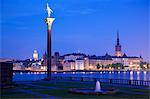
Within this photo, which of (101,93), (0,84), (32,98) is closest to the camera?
(32,98)

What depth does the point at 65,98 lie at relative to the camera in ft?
93.0

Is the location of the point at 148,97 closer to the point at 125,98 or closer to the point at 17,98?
the point at 125,98

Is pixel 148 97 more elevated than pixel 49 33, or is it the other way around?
pixel 49 33

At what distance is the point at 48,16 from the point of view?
59.5 meters

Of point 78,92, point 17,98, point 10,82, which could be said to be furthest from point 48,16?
point 17,98

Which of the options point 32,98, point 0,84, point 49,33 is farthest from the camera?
point 49,33

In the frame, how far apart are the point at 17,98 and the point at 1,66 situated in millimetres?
12802

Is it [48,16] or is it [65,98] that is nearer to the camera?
[65,98]

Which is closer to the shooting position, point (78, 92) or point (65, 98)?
point (65, 98)

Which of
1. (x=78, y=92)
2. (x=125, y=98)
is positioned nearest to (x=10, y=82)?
(x=78, y=92)

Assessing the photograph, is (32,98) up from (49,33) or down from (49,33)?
down

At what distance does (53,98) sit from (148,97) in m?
7.17

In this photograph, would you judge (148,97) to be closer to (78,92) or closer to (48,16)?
(78,92)

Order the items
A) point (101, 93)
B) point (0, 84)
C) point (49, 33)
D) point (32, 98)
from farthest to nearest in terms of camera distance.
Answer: point (49, 33), point (0, 84), point (101, 93), point (32, 98)
